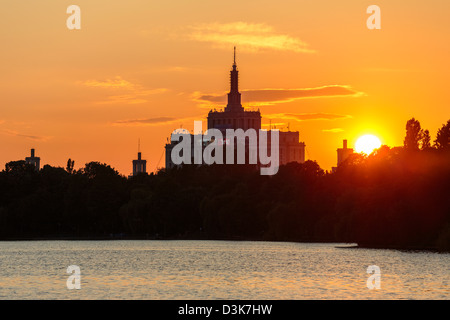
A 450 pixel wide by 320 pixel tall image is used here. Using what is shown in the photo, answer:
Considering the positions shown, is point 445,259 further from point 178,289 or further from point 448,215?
point 178,289

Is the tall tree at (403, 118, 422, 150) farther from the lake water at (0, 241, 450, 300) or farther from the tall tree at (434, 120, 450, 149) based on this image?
the lake water at (0, 241, 450, 300)

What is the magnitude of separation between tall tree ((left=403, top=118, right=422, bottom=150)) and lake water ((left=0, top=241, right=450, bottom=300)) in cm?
2149

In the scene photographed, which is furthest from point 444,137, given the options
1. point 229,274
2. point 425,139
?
point 229,274

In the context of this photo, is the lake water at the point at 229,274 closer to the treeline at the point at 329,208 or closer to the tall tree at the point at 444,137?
the treeline at the point at 329,208

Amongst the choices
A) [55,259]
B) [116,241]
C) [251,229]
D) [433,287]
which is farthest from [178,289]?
[116,241]

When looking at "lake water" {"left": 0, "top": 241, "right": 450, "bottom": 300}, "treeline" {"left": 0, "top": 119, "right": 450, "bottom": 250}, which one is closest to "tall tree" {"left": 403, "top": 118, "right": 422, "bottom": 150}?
"treeline" {"left": 0, "top": 119, "right": 450, "bottom": 250}

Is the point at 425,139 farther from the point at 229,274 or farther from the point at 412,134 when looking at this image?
the point at 229,274

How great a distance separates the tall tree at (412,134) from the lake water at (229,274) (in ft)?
70.5

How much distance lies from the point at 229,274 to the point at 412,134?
209 ft

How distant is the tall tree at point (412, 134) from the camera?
5979 inches

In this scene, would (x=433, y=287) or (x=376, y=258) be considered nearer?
(x=433, y=287)

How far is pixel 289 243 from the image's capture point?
16775cm
